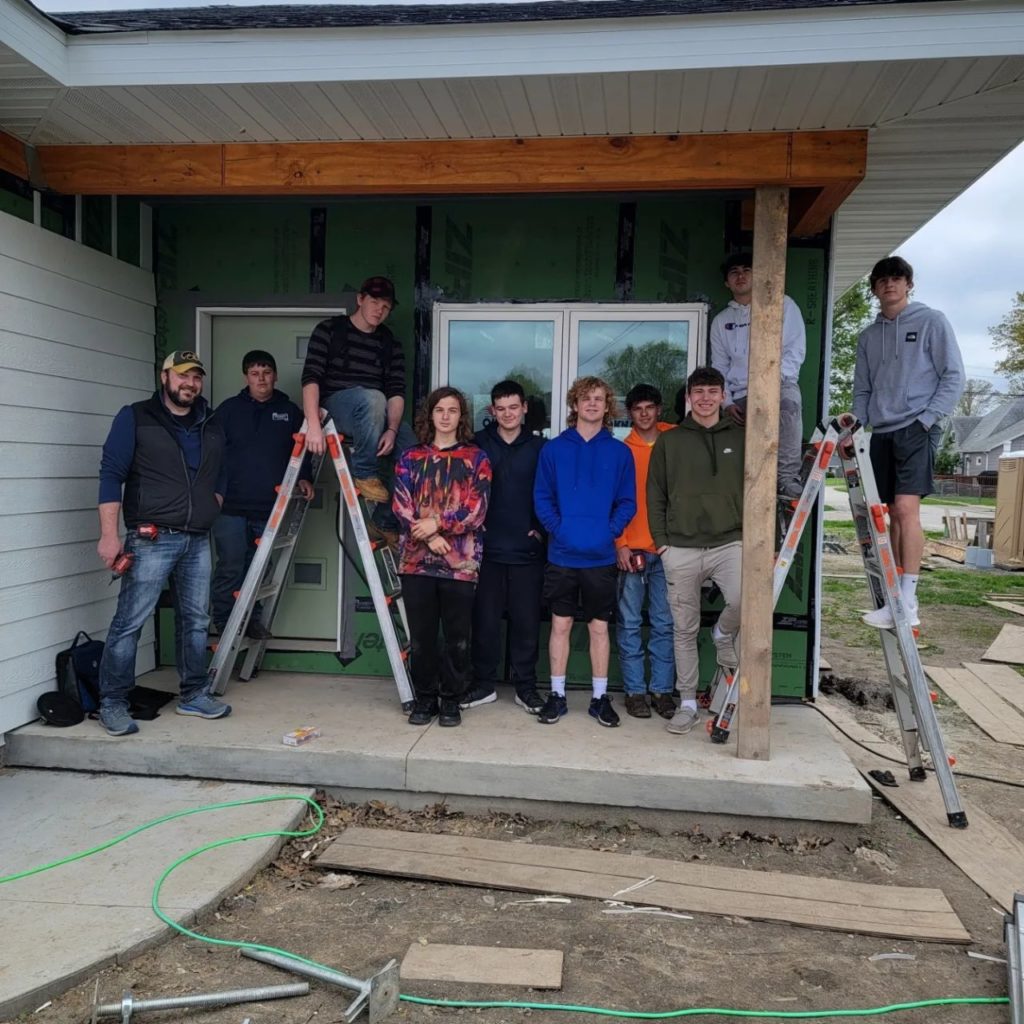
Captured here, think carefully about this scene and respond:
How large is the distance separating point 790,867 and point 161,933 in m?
2.16

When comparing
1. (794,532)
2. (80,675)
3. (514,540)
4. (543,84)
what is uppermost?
(543,84)

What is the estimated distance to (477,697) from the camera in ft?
13.5

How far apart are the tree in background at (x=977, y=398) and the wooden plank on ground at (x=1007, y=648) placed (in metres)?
69.2

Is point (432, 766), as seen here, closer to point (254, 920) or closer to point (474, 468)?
point (254, 920)

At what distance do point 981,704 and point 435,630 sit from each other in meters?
3.90

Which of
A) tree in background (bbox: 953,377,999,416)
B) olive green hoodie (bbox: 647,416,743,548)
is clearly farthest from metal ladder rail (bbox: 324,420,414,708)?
tree in background (bbox: 953,377,999,416)

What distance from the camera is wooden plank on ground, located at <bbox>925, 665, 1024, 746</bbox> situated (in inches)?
197

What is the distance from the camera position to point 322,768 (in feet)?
11.4

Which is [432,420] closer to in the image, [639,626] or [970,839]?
[639,626]

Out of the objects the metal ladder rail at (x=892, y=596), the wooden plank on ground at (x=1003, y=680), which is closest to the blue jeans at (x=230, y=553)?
the metal ladder rail at (x=892, y=596)

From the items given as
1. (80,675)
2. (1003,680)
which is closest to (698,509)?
(80,675)

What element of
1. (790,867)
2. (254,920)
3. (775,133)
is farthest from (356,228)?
(790,867)

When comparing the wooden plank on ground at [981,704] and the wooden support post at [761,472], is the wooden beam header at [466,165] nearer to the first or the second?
the wooden support post at [761,472]

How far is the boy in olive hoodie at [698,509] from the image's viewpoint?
3.80 metres
